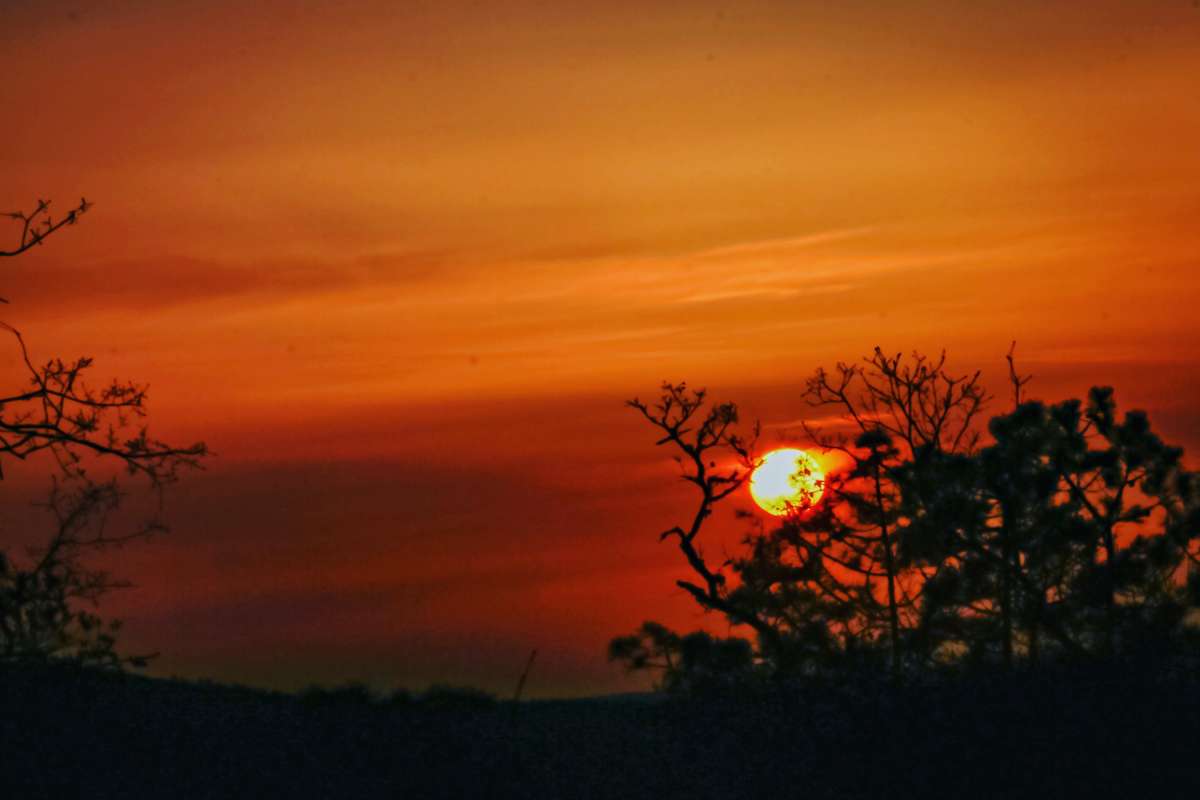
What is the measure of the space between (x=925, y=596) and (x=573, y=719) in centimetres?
1045

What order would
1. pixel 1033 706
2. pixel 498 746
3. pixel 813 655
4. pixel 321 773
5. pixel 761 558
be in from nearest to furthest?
1. pixel 321 773
2. pixel 498 746
3. pixel 1033 706
4. pixel 813 655
5. pixel 761 558

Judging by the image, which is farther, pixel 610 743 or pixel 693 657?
pixel 693 657

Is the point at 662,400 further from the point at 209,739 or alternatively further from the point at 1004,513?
the point at 209,739

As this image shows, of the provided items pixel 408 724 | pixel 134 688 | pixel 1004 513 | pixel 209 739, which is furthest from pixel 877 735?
pixel 1004 513

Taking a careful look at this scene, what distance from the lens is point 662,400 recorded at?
20.2 metres

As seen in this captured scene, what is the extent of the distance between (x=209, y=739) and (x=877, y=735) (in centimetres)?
644

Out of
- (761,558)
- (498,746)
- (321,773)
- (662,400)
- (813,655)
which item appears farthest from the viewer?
(761,558)

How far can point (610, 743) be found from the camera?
1410cm

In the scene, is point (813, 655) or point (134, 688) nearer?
point (134, 688)

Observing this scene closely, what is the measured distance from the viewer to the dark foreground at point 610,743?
41.2ft

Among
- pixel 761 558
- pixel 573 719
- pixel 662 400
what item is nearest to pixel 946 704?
pixel 573 719

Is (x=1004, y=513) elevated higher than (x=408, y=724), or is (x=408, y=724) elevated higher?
(x=1004, y=513)

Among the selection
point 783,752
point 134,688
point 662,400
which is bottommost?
point 783,752

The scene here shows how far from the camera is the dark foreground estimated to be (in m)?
12.6
